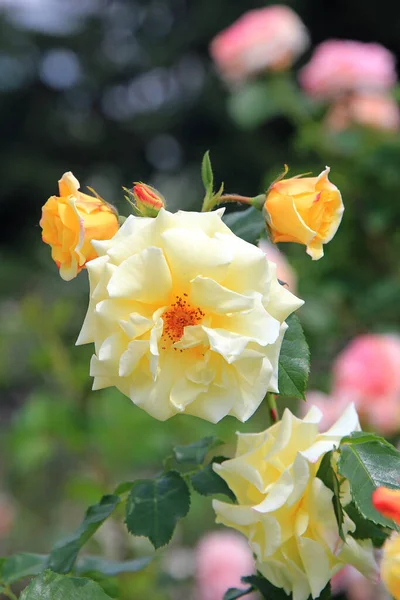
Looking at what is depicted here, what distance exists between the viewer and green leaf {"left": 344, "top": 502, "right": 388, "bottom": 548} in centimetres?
50

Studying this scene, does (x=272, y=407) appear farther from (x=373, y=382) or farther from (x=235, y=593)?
(x=373, y=382)

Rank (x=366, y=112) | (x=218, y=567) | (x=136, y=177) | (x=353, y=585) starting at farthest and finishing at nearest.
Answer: (x=136, y=177)
(x=366, y=112)
(x=218, y=567)
(x=353, y=585)

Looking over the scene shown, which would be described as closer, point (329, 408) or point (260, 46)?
point (329, 408)

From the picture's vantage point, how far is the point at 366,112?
1610 mm

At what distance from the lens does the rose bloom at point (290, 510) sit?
0.50 metres

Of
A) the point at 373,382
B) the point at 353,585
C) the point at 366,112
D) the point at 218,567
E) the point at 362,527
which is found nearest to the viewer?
the point at 362,527

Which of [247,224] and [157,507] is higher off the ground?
[247,224]

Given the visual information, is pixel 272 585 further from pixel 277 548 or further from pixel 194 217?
pixel 194 217

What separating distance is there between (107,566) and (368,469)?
0.96 ft

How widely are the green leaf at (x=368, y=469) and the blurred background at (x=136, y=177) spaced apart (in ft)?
0.87

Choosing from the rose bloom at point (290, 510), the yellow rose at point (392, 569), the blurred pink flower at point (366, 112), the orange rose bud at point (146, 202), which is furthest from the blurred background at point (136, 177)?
the yellow rose at point (392, 569)

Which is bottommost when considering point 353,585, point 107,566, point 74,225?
point 353,585

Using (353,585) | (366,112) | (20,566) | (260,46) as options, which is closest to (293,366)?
(20,566)

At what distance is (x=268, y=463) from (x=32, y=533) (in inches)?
78.0
